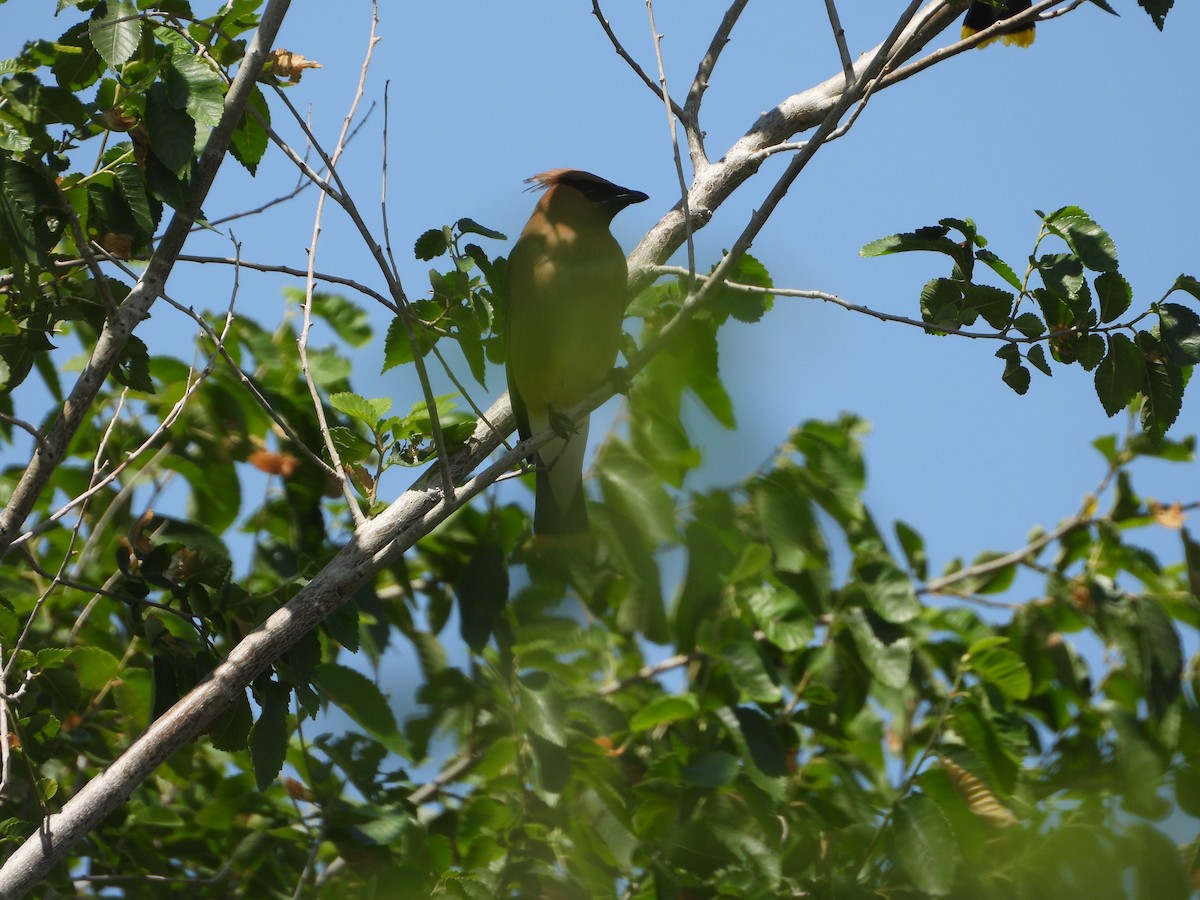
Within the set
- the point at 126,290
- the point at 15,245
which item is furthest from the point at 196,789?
the point at 15,245

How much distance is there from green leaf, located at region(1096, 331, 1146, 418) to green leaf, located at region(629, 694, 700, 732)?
4.79ft

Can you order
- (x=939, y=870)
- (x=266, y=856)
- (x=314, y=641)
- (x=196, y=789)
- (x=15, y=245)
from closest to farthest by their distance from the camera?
(x=15, y=245), (x=314, y=641), (x=939, y=870), (x=266, y=856), (x=196, y=789)

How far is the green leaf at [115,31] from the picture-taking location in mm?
2447

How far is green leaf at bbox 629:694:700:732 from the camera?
350cm

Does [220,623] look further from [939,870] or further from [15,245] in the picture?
[939,870]

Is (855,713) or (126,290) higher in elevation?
(126,290)

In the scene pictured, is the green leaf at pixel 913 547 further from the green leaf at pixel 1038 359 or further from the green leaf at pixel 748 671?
the green leaf at pixel 1038 359

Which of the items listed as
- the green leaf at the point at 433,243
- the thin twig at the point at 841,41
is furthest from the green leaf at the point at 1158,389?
the green leaf at the point at 433,243

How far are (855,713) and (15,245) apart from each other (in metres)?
2.73

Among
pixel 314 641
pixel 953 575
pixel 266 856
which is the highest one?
pixel 953 575

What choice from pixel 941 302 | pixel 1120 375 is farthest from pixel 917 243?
pixel 1120 375

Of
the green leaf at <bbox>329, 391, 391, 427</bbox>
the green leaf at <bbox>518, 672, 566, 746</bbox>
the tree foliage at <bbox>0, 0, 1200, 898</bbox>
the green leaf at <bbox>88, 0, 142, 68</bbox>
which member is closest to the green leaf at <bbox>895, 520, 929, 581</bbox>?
the tree foliage at <bbox>0, 0, 1200, 898</bbox>

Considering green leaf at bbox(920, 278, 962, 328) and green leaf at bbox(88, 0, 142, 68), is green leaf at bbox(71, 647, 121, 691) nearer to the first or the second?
green leaf at bbox(88, 0, 142, 68)

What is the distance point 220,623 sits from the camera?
2.71 m
